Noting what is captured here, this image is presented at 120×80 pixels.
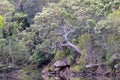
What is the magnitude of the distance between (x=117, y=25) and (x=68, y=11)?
9.80 m

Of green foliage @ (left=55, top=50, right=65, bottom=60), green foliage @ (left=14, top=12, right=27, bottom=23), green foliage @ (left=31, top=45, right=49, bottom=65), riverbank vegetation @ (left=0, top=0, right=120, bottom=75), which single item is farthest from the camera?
green foliage @ (left=14, top=12, right=27, bottom=23)

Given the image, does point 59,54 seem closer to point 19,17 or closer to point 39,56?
point 39,56

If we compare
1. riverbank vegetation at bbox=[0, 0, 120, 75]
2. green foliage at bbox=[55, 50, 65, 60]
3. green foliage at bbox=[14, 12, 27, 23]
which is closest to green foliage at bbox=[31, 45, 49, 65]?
riverbank vegetation at bbox=[0, 0, 120, 75]

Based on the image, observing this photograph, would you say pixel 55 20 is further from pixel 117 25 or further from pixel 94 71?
pixel 117 25

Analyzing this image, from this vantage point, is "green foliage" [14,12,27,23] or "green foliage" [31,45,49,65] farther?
"green foliage" [14,12,27,23]

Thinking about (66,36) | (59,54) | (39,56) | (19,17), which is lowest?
(39,56)

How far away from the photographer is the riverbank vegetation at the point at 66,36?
26.0 meters

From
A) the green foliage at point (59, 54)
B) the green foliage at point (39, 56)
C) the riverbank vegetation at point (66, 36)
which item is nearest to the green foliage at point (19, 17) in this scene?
the riverbank vegetation at point (66, 36)

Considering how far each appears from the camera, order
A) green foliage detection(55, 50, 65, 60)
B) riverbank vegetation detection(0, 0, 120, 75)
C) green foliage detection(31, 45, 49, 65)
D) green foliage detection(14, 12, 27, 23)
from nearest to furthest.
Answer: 1. riverbank vegetation detection(0, 0, 120, 75)
2. green foliage detection(55, 50, 65, 60)
3. green foliage detection(31, 45, 49, 65)
4. green foliage detection(14, 12, 27, 23)

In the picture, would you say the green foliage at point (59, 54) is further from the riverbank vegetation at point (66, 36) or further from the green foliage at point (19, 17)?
the green foliage at point (19, 17)

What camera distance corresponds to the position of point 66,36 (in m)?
33.3

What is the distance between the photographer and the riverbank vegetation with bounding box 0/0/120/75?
26.0 metres

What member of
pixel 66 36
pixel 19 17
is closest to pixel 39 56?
pixel 66 36

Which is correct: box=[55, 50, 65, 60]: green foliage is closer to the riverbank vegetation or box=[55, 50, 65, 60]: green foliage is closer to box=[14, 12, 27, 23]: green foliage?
the riverbank vegetation
